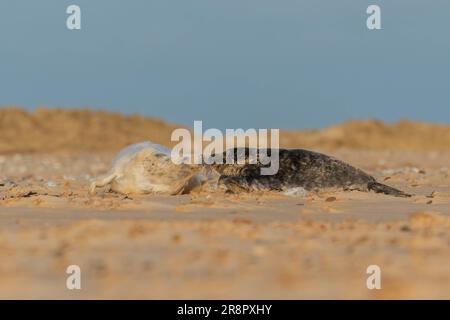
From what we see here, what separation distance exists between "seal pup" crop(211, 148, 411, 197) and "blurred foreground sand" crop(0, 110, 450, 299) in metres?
0.44

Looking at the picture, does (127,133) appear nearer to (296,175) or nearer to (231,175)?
(231,175)

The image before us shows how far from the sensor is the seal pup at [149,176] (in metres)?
10.4

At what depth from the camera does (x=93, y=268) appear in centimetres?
506

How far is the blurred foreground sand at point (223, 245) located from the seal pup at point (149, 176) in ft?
0.67

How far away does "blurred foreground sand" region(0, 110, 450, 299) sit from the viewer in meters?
4.61

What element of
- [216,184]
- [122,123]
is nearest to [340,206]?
[216,184]

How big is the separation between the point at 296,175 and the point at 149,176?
6.23 ft

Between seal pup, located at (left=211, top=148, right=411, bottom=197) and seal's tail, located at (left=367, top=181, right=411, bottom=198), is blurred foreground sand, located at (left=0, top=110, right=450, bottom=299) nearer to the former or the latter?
seal's tail, located at (left=367, top=181, right=411, bottom=198)

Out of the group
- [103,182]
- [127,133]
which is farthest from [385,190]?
[127,133]

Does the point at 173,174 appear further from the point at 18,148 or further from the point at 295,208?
the point at 18,148

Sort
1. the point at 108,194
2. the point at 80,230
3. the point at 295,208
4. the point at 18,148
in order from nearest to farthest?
the point at 80,230, the point at 295,208, the point at 108,194, the point at 18,148

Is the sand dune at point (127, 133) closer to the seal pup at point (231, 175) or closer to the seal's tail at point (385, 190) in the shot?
the seal pup at point (231, 175)

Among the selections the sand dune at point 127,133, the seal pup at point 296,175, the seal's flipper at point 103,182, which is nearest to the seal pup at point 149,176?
the seal's flipper at point 103,182

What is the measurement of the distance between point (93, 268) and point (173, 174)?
543 cm
